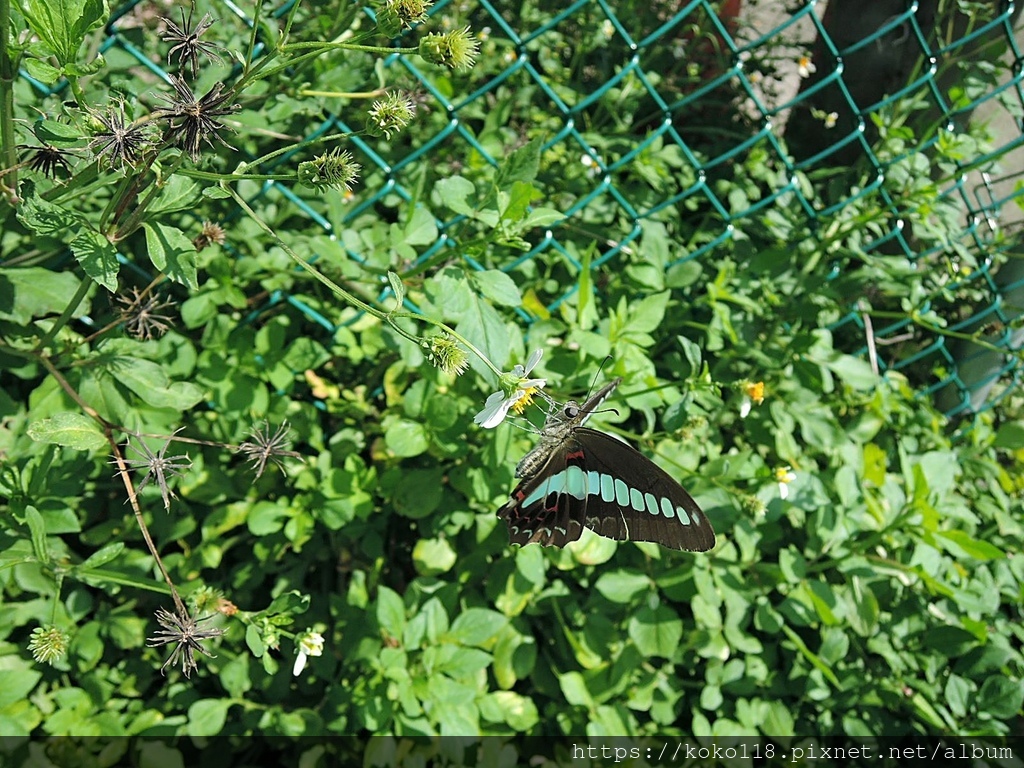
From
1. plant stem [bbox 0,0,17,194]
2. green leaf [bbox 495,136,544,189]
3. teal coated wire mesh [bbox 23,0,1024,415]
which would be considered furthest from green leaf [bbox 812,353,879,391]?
plant stem [bbox 0,0,17,194]

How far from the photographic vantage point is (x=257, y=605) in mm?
1916

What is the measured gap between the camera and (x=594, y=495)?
1.30m

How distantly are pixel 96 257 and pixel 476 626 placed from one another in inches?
42.8

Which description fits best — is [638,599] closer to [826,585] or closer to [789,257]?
[826,585]

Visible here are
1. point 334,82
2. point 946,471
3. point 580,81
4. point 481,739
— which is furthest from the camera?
point 580,81

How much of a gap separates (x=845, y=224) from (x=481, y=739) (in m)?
1.62

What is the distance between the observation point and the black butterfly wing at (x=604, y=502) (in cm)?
127

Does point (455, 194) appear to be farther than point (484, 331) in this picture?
Yes

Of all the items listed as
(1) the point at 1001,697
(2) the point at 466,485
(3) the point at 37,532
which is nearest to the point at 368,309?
(3) the point at 37,532

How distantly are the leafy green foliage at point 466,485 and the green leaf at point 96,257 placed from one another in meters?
0.33

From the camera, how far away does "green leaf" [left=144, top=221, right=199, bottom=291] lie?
42.4 inches

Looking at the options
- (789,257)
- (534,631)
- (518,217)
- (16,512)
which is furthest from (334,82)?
(534,631)

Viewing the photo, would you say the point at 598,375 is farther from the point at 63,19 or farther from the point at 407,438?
the point at 63,19

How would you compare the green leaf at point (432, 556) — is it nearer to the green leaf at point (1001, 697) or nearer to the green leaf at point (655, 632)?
the green leaf at point (655, 632)
